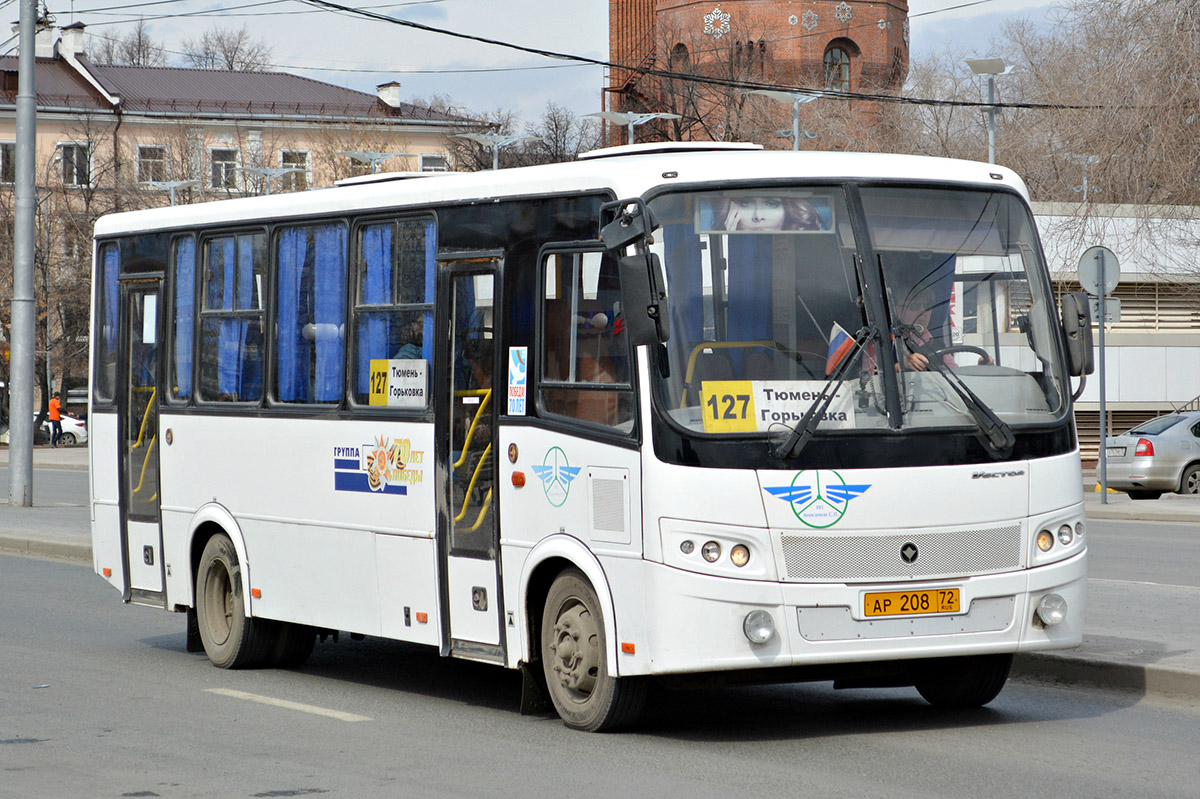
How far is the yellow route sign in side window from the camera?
8422 mm

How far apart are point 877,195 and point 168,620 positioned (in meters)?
8.15

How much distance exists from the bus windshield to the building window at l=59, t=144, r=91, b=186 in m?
57.5

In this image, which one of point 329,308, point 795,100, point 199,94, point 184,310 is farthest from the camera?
point 199,94

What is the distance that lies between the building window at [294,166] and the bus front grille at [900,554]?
63268mm

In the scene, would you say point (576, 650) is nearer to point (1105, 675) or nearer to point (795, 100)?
point (1105, 675)

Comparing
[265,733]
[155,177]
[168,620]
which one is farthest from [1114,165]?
[155,177]

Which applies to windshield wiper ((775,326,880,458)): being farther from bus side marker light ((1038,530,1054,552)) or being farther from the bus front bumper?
bus side marker light ((1038,530,1054,552))

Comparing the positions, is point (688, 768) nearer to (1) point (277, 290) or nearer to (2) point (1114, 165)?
(1) point (277, 290)

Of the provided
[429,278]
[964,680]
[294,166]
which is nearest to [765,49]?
[294,166]

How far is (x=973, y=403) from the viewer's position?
8727 millimetres

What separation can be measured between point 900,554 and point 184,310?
6093 mm

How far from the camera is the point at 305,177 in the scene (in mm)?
72188

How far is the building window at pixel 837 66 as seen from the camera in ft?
228

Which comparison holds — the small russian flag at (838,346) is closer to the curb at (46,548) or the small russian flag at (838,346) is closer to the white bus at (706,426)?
the white bus at (706,426)
